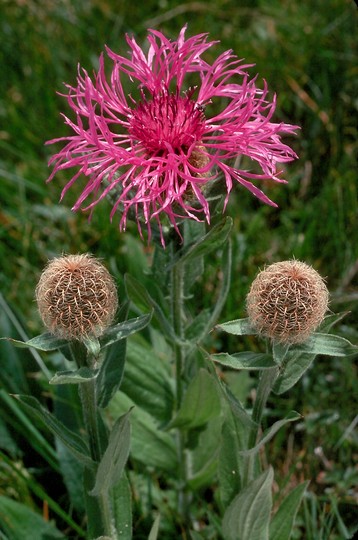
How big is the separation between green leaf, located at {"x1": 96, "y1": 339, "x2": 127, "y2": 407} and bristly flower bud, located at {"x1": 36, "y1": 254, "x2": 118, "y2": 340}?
0.95ft

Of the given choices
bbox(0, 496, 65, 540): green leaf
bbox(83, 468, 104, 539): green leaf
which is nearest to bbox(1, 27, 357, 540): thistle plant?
bbox(83, 468, 104, 539): green leaf

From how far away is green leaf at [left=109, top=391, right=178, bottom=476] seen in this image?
2648 mm

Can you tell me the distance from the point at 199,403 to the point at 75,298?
79cm

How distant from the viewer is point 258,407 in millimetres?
2031

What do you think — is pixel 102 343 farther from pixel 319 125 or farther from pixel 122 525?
pixel 319 125

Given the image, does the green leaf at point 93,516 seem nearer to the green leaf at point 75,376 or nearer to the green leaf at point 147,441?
the green leaf at point 147,441

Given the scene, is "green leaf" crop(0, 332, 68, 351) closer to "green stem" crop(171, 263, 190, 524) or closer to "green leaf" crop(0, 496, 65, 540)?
"green stem" crop(171, 263, 190, 524)

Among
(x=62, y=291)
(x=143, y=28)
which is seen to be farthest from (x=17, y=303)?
(x=143, y=28)

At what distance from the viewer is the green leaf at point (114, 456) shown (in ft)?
6.29

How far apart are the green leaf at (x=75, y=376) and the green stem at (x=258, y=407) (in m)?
0.46

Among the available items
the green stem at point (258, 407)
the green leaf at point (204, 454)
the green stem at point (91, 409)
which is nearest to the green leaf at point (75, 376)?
the green stem at point (91, 409)

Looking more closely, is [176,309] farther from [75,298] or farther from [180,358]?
[75,298]

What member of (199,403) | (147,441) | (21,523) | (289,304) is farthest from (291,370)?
(21,523)

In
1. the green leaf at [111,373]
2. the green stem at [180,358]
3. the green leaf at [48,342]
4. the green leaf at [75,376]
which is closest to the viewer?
the green leaf at [75,376]
